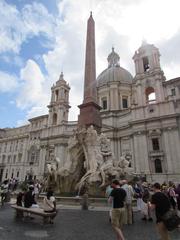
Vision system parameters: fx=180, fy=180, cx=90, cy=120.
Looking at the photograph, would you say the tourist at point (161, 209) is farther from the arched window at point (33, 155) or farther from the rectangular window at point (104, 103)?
the arched window at point (33, 155)

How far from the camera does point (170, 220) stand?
338 cm

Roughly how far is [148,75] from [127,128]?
11.5 meters

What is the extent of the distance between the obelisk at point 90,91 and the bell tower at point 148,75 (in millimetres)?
18962

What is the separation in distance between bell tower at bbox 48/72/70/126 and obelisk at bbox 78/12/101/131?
2614 centimetres

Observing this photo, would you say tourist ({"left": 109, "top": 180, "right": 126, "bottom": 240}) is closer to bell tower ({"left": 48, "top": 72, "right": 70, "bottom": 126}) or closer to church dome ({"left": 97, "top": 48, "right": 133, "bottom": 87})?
bell tower ({"left": 48, "top": 72, "right": 70, "bottom": 126})

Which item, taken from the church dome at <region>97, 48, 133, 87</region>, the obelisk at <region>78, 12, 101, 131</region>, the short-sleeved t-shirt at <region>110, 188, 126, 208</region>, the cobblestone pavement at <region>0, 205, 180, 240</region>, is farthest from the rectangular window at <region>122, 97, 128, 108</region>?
the short-sleeved t-shirt at <region>110, 188, 126, 208</region>

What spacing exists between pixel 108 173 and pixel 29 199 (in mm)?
6498

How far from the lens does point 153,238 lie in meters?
4.93

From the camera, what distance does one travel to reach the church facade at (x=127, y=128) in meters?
29.8

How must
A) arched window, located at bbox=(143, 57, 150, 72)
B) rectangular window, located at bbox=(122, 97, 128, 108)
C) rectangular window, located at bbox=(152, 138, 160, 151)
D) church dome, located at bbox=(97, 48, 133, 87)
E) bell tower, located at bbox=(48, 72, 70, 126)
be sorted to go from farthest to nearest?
church dome, located at bbox=(97, 48, 133, 87) < bell tower, located at bbox=(48, 72, 70, 126) < rectangular window, located at bbox=(122, 97, 128, 108) < arched window, located at bbox=(143, 57, 150, 72) < rectangular window, located at bbox=(152, 138, 160, 151)

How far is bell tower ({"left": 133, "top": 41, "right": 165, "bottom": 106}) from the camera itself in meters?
34.6

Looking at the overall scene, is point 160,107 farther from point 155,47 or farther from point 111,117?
point 155,47

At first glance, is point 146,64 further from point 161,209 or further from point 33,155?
point 161,209

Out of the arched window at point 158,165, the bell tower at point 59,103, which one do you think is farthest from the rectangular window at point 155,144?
the bell tower at point 59,103
